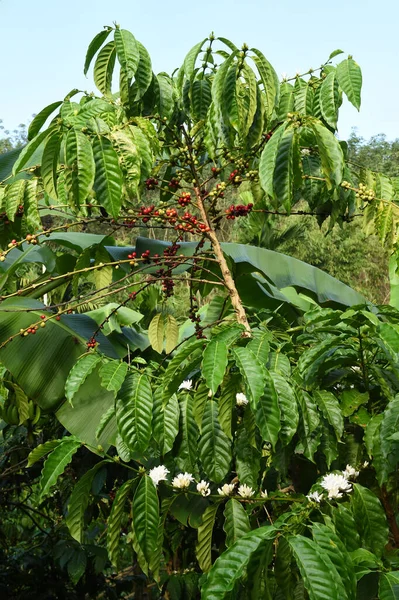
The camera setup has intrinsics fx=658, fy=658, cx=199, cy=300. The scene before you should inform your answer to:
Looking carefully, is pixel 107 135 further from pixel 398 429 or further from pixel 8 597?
pixel 8 597

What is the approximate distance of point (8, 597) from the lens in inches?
138

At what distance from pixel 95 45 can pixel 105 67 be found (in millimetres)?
65

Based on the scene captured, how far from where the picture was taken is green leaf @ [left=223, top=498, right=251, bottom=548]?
142 centimetres

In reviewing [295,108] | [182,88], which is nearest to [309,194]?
[295,108]

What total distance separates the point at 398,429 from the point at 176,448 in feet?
1.61

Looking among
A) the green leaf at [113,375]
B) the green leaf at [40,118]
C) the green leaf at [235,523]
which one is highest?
the green leaf at [40,118]

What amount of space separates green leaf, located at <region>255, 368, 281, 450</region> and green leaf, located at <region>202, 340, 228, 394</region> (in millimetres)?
100

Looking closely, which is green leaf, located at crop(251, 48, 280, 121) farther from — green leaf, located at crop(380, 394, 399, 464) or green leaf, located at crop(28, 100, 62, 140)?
green leaf, located at crop(380, 394, 399, 464)

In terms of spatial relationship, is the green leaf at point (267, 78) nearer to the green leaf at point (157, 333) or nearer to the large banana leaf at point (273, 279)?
the green leaf at point (157, 333)

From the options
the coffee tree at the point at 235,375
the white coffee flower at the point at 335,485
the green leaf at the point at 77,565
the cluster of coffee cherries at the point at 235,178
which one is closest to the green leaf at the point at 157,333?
the coffee tree at the point at 235,375

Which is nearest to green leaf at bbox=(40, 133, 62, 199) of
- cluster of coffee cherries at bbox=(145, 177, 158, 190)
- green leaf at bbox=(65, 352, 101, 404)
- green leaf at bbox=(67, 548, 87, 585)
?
cluster of coffee cherries at bbox=(145, 177, 158, 190)

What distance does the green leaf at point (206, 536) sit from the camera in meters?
1.54

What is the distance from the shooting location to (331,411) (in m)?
1.43

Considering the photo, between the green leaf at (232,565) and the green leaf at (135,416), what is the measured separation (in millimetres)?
339
